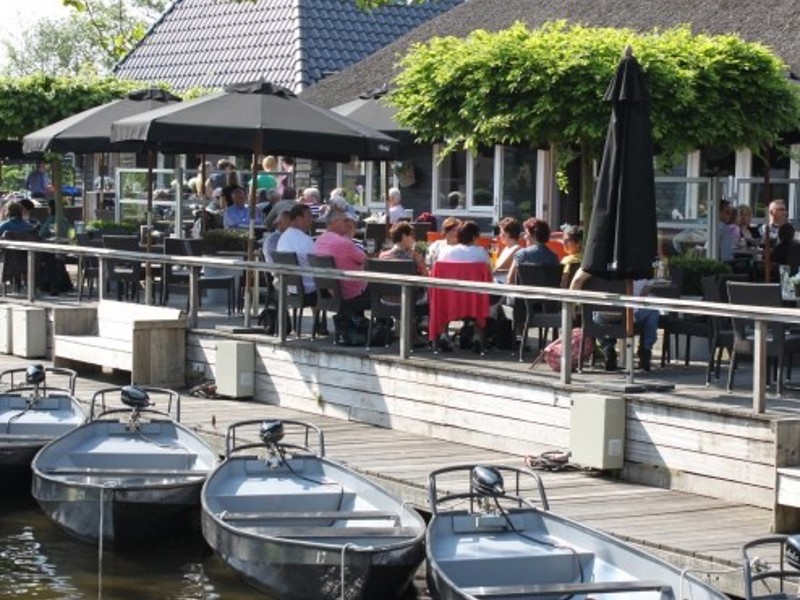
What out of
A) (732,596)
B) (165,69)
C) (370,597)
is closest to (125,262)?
(370,597)

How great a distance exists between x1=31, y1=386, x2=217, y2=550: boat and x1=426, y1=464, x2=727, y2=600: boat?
2602mm

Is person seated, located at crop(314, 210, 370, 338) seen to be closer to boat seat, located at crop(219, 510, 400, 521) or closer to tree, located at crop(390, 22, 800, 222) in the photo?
tree, located at crop(390, 22, 800, 222)

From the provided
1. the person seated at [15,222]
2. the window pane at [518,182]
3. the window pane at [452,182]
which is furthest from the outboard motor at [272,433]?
the window pane at [452,182]

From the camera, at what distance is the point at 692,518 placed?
12008mm

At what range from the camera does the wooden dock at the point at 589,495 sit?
11099mm

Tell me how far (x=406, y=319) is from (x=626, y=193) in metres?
2.42

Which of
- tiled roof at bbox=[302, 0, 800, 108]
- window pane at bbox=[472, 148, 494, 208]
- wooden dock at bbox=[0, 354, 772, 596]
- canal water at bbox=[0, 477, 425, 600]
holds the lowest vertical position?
canal water at bbox=[0, 477, 425, 600]

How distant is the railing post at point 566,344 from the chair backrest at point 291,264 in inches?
152

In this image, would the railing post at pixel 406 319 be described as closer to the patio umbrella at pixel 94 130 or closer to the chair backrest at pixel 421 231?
the patio umbrella at pixel 94 130

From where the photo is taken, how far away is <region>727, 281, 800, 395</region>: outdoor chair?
13.4m

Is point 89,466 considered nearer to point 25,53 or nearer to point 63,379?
point 63,379

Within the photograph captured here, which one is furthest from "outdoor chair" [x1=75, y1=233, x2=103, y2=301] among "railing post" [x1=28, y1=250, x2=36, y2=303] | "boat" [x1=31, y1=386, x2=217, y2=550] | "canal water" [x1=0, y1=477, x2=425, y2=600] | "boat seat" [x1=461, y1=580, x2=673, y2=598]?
"boat seat" [x1=461, y1=580, x2=673, y2=598]

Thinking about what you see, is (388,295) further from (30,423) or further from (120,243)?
(120,243)

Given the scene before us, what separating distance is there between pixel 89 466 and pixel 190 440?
82cm
